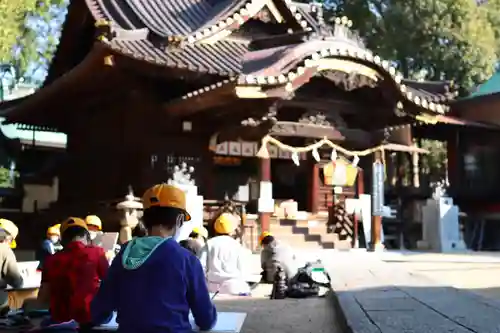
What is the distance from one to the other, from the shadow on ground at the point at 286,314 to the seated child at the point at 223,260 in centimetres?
20

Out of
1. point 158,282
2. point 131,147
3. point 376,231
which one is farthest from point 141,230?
point 376,231

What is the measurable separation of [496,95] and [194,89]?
1125cm

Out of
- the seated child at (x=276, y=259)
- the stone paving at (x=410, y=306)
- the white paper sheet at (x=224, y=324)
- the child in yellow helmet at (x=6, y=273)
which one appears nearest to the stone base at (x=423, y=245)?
the stone paving at (x=410, y=306)

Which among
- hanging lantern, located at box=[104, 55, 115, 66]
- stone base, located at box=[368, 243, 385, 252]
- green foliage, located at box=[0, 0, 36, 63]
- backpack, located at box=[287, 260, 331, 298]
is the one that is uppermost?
green foliage, located at box=[0, 0, 36, 63]

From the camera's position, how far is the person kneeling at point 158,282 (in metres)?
3.11

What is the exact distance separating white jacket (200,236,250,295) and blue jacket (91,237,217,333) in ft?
14.6

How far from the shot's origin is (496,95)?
21375 millimetres

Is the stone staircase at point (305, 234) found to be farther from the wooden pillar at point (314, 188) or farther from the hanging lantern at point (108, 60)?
the hanging lantern at point (108, 60)

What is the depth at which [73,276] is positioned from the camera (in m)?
4.29

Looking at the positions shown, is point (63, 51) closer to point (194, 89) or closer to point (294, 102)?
point (194, 89)

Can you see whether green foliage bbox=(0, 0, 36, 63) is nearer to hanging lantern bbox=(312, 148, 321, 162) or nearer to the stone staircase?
the stone staircase

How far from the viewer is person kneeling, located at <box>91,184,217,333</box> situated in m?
3.11

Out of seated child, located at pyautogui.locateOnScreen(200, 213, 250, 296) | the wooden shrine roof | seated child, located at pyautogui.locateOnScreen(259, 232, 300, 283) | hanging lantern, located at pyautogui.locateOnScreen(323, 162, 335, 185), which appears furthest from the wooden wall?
seated child, located at pyautogui.locateOnScreen(200, 213, 250, 296)

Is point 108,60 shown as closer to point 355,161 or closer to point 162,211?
point 355,161
